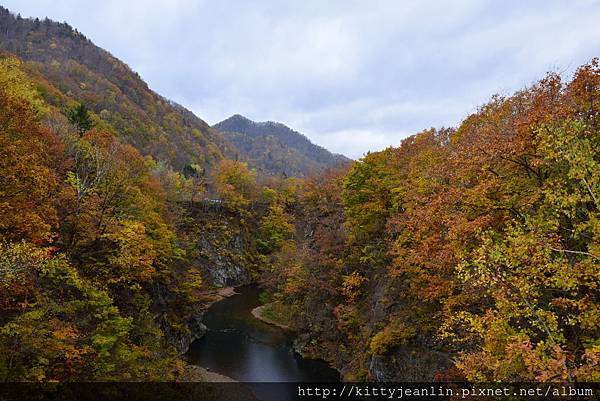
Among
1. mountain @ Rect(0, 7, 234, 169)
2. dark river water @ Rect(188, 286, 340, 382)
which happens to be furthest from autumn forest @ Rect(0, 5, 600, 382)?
mountain @ Rect(0, 7, 234, 169)

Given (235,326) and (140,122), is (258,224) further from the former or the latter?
(140,122)

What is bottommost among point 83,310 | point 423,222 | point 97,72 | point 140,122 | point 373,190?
point 83,310

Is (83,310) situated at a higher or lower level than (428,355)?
higher

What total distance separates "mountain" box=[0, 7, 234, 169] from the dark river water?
59.0 meters

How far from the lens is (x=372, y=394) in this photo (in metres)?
24.1

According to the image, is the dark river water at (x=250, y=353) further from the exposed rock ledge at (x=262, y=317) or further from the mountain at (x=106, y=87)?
the mountain at (x=106, y=87)

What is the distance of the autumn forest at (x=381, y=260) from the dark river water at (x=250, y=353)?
1.63m

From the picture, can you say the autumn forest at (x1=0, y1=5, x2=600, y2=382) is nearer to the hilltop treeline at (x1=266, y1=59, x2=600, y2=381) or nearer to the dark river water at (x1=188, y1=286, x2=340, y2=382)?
the hilltop treeline at (x1=266, y1=59, x2=600, y2=381)

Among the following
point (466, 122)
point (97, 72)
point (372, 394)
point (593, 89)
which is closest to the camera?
point (593, 89)

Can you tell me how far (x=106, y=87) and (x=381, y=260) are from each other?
128 metres

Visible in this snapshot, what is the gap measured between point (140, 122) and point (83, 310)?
10233cm

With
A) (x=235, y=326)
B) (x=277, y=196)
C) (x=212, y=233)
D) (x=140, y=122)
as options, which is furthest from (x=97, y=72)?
(x=235, y=326)

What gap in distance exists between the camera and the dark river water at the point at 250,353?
98.9ft

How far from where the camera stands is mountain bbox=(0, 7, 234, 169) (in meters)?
98.8
